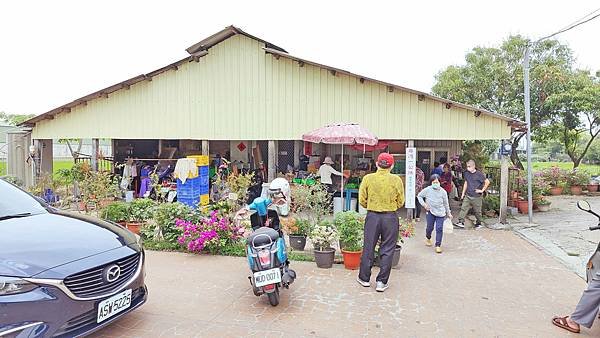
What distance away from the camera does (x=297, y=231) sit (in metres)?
6.78

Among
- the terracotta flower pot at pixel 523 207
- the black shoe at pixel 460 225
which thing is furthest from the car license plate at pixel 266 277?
the terracotta flower pot at pixel 523 207

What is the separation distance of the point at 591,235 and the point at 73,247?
9.83 m

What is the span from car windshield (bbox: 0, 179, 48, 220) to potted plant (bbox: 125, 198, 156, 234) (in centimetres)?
320

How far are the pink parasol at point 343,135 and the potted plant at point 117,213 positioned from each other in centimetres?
427

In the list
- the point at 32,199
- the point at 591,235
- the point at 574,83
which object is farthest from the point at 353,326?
the point at 574,83

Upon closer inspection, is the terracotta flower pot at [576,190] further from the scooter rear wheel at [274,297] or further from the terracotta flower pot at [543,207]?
the scooter rear wheel at [274,297]

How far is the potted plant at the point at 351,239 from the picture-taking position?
5891mm

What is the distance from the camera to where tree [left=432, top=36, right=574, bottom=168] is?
621 inches

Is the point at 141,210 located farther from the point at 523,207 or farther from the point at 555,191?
the point at 555,191

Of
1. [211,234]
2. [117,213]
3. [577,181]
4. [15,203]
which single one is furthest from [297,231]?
[577,181]

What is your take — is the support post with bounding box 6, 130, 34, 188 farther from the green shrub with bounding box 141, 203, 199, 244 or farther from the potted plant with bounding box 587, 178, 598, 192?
the potted plant with bounding box 587, 178, 598, 192

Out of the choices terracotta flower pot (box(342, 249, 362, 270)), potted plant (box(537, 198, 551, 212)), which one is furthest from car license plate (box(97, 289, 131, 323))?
potted plant (box(537, 198, 551, 212))

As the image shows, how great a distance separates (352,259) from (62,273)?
387 centimetres

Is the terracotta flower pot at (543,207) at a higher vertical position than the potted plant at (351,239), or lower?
lower
